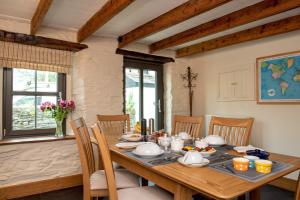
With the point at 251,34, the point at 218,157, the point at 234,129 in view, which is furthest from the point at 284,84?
the point at 218,157

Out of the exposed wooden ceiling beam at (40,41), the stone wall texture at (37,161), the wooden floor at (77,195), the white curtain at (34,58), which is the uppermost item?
the exposed wooden ceiling beam at (40,41)

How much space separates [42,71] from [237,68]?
2952 mm

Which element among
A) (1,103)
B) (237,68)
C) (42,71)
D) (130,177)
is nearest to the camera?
(130,177)

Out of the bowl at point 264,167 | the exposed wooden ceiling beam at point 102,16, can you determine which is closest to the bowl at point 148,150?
the bowl at point 264,167

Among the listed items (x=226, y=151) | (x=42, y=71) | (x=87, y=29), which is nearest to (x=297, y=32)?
(x=226, y=151)

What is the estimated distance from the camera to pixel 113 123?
2.89 meters

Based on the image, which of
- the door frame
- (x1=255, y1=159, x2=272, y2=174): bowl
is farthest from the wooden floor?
(x1=255, y1=159, x2=272, y2=174): bowl

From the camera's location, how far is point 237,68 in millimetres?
3475

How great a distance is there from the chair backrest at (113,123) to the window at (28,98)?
0.83m

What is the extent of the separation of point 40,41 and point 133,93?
1.65m

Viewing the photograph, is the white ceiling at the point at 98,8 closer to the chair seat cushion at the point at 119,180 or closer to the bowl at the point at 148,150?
the bowl at the point at 148,150

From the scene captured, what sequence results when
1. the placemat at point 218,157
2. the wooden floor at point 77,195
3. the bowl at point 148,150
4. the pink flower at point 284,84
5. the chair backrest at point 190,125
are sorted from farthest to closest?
the pink flower at point 284,84, the wooden floor at point 77,195, the chair backrest at point 190,125, the bowl at point 148,150, the placemat at point 218,157

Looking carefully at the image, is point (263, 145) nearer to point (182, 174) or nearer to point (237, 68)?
point (237, 68)

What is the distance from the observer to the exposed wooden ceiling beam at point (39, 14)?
6.65 ft
